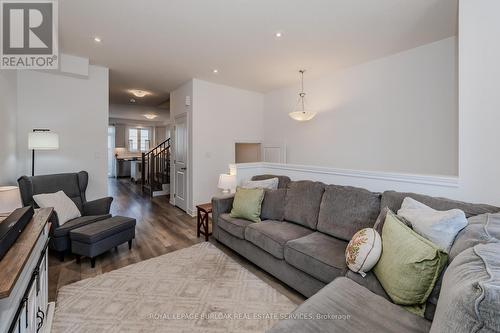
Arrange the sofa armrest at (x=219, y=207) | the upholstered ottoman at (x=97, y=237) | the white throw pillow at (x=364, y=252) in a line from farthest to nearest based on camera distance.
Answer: the sofa armrest at (x=219, y=207), the upholstered ottoman at (x=97, y=237), the white throw pillow at (x=364, y=252)

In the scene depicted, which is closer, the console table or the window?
the console table

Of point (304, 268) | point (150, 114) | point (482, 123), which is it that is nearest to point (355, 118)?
point (482, 123)

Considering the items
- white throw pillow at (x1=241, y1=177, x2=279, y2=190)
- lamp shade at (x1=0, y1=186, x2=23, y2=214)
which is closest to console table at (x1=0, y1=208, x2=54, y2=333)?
lamp shade at (x1=0, y1=186, x2=23, y2=214)

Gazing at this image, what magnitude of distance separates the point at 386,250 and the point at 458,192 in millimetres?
1015

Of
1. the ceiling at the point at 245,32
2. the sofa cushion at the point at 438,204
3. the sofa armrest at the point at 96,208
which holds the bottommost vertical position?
the sofa armrest at the point at 96,208

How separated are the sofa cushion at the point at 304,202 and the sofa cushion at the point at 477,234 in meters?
1.30

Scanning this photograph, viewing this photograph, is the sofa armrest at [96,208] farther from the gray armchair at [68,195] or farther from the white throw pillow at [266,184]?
the white throw pillow at [266,184]

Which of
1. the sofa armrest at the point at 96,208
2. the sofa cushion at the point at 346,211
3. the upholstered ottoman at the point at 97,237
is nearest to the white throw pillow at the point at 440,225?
the sofa cushion at the point at 346,211

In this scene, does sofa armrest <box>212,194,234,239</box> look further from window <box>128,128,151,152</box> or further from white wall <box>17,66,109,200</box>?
window <box>128,128,151,152</box>

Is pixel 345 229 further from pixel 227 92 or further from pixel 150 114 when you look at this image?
pixel 150 114

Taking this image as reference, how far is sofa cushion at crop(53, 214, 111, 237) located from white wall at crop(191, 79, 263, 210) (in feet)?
5.99

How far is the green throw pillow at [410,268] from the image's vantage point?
1.28 metres

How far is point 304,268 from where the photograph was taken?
Answer: 202 cm

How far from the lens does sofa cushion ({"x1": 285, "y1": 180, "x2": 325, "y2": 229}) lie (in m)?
2.57
